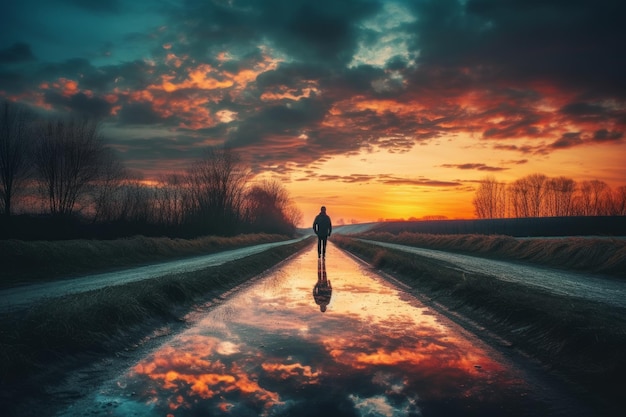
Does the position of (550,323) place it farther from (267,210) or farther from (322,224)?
(267,210)

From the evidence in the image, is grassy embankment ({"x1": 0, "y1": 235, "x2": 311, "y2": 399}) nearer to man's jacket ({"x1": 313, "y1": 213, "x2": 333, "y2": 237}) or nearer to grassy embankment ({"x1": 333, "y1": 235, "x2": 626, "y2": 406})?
grassy embankment ({"x1": 333, "y1": 235, "x2": 626, "y2": 406})

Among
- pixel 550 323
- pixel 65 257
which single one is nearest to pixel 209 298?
pixel 550 323

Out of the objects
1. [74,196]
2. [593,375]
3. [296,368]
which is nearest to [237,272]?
[296,368]

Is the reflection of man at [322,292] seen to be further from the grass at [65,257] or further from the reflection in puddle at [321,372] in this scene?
→ the grass at [65,257]

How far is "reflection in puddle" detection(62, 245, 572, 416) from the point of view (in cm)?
424

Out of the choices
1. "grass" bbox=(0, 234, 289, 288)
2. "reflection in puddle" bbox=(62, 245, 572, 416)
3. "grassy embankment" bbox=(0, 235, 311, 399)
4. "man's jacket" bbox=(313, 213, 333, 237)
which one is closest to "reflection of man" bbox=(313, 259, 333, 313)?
"reflection in puddle" bbox=(62, 245, 572, 416)

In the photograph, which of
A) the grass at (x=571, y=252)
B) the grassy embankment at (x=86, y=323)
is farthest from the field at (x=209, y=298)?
the grass at (x=571, y=252)

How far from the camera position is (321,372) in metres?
5.21

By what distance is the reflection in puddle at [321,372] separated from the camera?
424cm

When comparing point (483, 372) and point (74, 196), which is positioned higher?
point (74, 196)

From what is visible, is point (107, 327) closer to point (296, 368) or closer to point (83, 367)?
point (83, 367)

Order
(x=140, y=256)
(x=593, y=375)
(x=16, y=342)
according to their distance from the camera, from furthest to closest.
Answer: (x=140, y=256), (x=16, y=342), (x=593, y=375)

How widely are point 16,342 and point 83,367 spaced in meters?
1.07

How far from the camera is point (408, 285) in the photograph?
1438 centimetres
